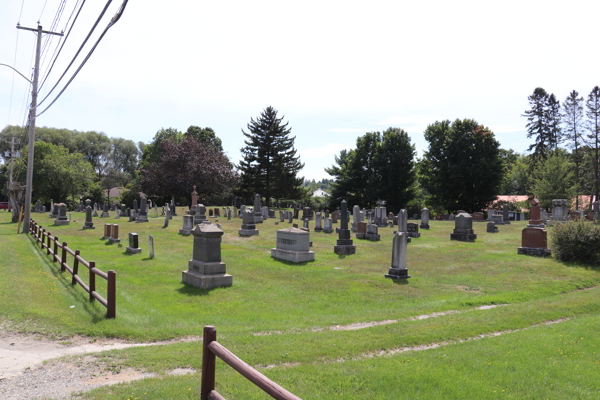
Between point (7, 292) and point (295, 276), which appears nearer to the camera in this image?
point (7, 292)

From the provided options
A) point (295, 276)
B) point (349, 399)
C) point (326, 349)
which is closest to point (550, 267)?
point (295, 276)

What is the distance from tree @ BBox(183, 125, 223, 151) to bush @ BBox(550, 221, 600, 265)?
6701 centimetres

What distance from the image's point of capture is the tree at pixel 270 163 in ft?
204

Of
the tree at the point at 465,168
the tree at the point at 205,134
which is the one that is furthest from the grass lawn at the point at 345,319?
the tree at the point at 205,134

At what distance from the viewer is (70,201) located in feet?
196

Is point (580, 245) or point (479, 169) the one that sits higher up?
point (479, 169)

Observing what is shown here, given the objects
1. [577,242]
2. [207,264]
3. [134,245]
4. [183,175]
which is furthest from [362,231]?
[183,175]

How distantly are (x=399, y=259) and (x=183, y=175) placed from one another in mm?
44332

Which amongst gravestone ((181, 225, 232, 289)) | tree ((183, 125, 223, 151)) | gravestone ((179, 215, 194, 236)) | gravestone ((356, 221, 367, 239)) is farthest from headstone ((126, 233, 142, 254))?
tree ((183, 125, 223, 151))

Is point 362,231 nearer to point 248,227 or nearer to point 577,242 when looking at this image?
point 248,227

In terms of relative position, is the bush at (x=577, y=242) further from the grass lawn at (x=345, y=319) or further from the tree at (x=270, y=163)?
the tree at (x=270, y=163)

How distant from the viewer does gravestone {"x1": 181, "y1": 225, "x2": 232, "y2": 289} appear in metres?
12.1

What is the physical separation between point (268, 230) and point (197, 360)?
22.7 m

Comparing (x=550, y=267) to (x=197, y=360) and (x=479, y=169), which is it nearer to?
(x=197, y=360)
